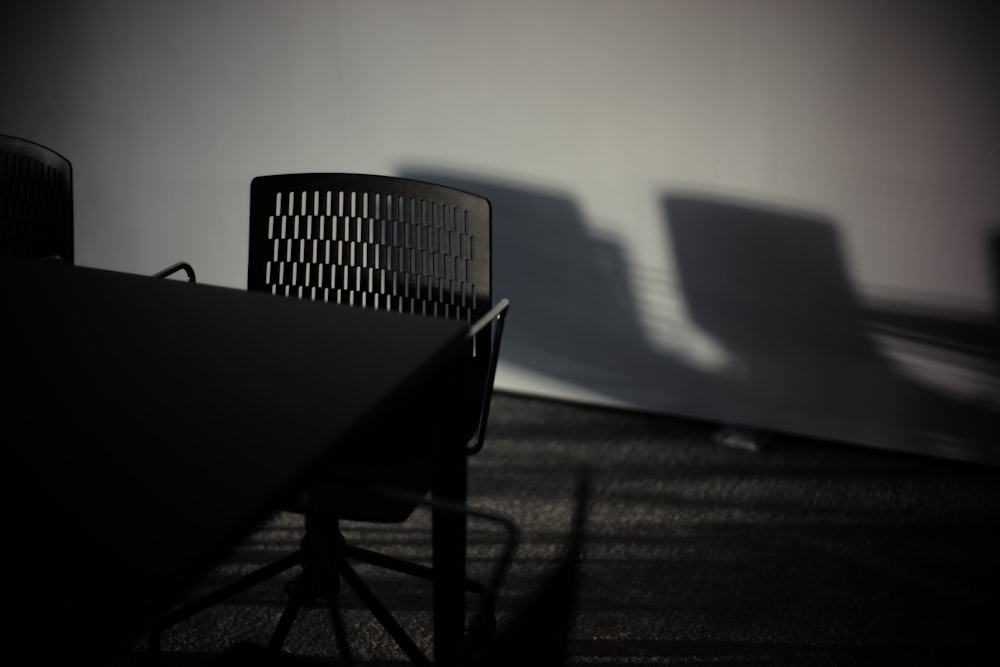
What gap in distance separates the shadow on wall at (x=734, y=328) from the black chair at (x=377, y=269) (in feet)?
3.89

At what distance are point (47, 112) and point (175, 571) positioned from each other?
10.3ft

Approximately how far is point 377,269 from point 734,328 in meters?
1.42

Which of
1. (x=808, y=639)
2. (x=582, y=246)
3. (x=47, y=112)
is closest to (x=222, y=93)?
(x=47, y=112)

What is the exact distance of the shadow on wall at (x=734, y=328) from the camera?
2807 millimetres

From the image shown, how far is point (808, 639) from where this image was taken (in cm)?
214

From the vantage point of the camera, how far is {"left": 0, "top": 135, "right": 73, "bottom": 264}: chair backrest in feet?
6.66

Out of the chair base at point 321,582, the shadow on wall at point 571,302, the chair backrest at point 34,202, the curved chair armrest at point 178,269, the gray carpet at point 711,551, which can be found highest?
the chair backrest at point 34,202

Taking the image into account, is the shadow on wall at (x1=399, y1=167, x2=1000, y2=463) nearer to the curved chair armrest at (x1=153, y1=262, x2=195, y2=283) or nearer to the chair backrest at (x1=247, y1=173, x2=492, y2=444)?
the chair backrest at (x1=247, y1=173, x2=492, y2=444)

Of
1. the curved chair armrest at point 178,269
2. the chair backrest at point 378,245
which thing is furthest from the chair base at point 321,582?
the curved chair armrest at point 178,269

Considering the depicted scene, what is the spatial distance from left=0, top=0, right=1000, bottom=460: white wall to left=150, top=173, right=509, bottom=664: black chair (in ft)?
3.80

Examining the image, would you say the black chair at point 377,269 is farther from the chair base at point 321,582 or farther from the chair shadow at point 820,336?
the chair shadow at point 820,336

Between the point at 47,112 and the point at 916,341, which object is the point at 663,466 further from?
the point at 47,112

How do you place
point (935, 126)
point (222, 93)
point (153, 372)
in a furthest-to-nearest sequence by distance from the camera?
point (222, 93), point (935, 126), point (153, 372)

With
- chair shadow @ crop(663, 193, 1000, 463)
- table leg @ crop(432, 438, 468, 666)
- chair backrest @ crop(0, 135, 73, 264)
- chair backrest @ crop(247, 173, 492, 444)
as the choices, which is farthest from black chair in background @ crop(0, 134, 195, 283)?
chair shadow @ crop(663, 193, 1000, 463)
